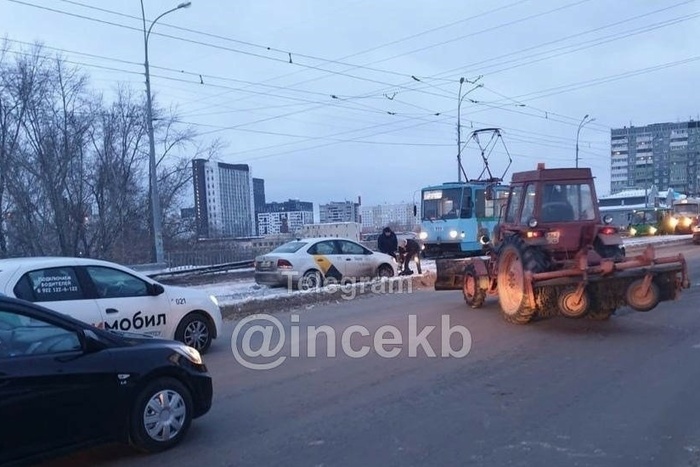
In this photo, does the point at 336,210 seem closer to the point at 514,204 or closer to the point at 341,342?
the point at 514,204

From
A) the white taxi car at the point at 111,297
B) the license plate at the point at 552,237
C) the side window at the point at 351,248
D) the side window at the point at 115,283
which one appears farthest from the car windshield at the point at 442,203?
the side window at the point at 115,283

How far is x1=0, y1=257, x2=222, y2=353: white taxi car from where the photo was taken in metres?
6.98

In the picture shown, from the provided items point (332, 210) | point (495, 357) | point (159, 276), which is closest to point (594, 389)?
point (495, 357)

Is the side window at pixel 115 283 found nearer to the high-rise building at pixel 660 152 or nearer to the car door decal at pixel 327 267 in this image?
the car door decal at pixel 327 267

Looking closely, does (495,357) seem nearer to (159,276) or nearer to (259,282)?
(259,282)

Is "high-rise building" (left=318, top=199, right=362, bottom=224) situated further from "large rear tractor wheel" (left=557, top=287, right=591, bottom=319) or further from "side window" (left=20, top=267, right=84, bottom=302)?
"side window" (left=20, top=267, right=84, bottom=302)

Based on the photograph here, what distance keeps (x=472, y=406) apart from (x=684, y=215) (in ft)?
138

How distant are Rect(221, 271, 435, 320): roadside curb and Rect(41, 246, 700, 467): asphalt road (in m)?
3.72

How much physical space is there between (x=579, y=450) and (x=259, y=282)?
12621 millimetres

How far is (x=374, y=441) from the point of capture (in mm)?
5148

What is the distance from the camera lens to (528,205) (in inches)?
420

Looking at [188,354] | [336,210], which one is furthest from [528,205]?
[336,210]

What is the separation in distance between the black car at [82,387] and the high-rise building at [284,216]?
2486 inches

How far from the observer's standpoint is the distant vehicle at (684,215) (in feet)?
137
